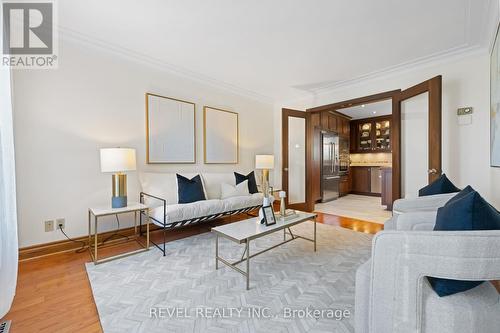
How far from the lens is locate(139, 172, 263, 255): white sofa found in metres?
2.72

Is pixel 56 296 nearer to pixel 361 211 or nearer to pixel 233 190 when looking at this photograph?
pixel 233 190

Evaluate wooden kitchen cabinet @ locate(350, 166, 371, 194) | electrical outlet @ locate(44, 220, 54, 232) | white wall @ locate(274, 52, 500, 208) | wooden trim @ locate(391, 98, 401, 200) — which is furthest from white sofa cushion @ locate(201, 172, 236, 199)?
wooden kitchen cabinet @ locate(350, 166, 371, 194)

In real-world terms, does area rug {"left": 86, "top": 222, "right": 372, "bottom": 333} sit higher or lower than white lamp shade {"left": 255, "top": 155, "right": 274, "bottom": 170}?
lower

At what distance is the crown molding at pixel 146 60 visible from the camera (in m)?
2.66

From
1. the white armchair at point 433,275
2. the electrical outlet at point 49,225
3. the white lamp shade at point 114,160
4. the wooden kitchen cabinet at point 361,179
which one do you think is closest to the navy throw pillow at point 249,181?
the white lamp shade at point 114,160

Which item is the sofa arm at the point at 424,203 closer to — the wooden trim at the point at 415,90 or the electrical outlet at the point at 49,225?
the wooden trim at the point at 415,90

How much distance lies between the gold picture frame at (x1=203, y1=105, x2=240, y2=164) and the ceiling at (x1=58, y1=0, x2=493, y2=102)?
0.79m

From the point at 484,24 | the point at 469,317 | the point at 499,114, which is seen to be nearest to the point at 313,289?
the point at 469,317

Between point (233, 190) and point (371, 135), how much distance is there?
5618 millimetres

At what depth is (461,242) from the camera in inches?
36.3

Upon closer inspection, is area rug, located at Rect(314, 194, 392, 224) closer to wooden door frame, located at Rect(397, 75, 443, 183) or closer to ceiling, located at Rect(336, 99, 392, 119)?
wooden door frame, located at Rect(397, 75, 443, 183)

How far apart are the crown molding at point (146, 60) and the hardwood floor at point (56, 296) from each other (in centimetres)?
250

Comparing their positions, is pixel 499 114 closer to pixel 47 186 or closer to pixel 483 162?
pixel 483 162

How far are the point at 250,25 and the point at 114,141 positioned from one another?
7.35 feet
